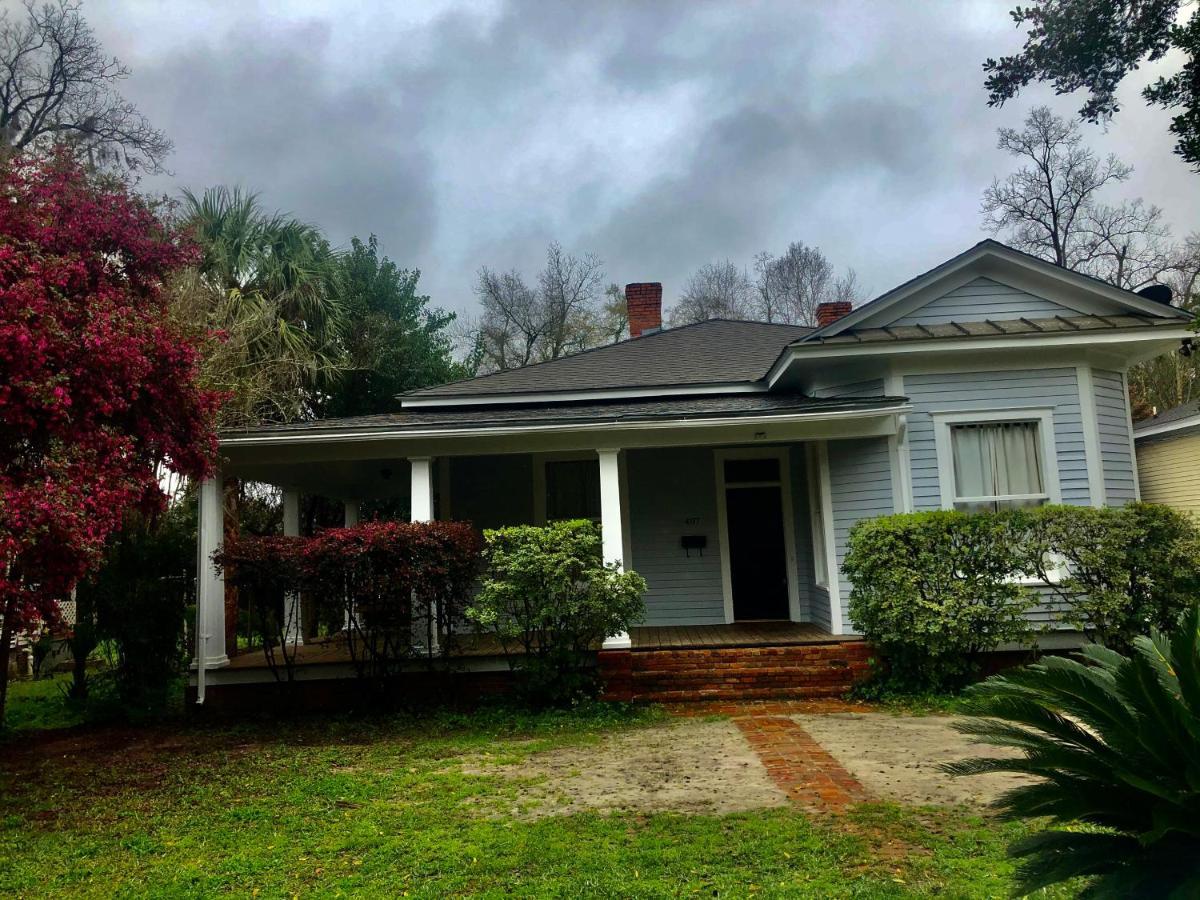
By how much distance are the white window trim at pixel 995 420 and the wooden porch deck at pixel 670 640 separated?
2.13 meters

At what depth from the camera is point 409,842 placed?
4477 mm

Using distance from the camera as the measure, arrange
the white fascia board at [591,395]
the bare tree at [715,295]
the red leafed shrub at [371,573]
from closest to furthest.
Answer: the red leafed shrub at [371,573] < the white fascia board at [591,395] < the bare tree at [715,295]

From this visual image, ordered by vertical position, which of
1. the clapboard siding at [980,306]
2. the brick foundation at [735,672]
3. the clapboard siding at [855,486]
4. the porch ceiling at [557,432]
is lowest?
the brick foundation at [735,672]

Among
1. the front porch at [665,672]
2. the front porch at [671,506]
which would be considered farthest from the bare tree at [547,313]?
the front porch at [665,672]

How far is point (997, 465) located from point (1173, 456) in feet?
30.2

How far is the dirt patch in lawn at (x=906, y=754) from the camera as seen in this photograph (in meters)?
5.14

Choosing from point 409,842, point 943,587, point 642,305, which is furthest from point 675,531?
point 409,842

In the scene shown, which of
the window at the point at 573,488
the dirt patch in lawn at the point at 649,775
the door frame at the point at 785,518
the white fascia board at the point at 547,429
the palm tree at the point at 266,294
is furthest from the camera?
the palm tree at the point at 266,294

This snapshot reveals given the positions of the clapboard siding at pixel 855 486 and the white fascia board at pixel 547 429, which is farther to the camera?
the clapboard siding at pixel 855 486

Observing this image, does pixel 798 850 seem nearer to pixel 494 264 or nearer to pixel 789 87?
pixel 789 87

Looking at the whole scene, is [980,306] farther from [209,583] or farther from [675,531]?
[209,583]

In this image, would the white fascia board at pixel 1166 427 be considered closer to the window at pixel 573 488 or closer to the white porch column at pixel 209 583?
the window at pixel 573 488

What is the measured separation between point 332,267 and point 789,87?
1181cm

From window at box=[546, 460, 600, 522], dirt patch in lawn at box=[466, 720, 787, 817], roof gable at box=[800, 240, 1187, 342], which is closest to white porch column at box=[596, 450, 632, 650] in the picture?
dirt patch in lawn at box=[466, 720, 787, 817]
